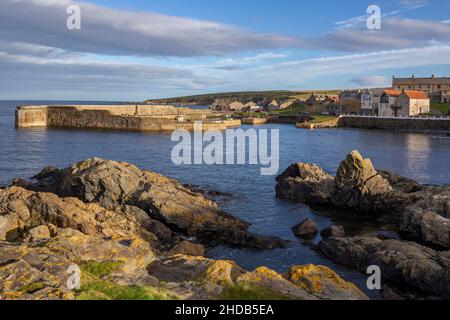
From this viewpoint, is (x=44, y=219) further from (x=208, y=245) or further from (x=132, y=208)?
(x=208, y=245)

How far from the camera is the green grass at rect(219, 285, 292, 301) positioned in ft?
51.1

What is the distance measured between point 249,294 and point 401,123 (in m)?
128

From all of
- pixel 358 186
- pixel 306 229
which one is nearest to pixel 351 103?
pixel 358 186

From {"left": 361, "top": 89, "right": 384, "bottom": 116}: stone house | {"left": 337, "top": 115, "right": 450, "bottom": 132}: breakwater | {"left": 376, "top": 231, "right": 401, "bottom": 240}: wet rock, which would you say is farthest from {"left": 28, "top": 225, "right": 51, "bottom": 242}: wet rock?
{"left": 361, "top": 89, "right": 384, "bottom": 116}: stone house

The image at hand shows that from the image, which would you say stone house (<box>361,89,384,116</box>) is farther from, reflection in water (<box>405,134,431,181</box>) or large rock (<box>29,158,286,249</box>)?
large rock (<box>29,158,286,249</box>)

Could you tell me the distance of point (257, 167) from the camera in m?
66.7

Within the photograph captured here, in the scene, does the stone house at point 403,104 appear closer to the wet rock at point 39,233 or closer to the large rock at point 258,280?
the large rock at point 258,280

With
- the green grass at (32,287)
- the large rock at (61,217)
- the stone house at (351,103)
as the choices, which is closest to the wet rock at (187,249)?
the large rock at (61,217)

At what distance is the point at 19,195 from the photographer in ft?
106

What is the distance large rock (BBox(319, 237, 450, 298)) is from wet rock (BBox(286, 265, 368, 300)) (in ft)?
22.1

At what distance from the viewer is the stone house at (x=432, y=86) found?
16650 centimetres

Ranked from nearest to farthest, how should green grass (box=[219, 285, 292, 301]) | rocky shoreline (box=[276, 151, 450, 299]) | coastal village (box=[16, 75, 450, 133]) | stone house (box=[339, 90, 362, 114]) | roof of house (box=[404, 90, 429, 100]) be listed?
green grass (box=[219, 285, 292, 301]), rocky shoreline (box=[276, 151, 450, 299]), coastal village (box=[16, 75, 450, 133]), roof of house (box=[404, 90, 429, 100]), stone house (box=[339, 90, 362, 114])

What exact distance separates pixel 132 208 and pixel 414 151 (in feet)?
215

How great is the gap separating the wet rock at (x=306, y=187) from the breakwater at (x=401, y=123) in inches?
3490
